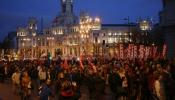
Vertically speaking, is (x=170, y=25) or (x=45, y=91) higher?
(x=170, y=25)

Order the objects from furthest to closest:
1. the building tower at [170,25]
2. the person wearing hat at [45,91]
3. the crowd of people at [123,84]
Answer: the building tower at [170,25] < the person wearing hat at [45,91] < the crowd of people at [123,84]

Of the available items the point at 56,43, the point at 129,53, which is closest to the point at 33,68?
the point at 129,53

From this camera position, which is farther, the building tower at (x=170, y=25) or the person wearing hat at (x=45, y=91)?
the building tower at (x=170, y=25)

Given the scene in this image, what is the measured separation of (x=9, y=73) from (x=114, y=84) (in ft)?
82.6

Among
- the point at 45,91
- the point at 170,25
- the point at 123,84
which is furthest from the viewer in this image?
the point at 170,25

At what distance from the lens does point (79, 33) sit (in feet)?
612

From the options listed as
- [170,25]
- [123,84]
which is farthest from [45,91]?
[170,25]

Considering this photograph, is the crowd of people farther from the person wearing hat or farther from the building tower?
the building tower

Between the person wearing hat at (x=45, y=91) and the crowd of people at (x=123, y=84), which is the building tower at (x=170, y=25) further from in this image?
the person wearing hat at (x=45, y=91)

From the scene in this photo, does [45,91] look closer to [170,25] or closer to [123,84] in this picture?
[123,84]

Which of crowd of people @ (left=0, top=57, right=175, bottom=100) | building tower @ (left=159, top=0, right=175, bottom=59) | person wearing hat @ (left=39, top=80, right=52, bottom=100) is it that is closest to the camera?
crowd of people @ (left=0, top=57, right=175, bottom=100)

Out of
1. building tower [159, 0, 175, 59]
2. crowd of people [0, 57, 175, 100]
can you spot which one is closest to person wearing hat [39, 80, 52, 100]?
crowd of people [0, 57, 175, 100]

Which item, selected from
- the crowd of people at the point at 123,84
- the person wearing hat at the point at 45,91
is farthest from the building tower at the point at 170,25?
the person wearing hat at the point at 45,91

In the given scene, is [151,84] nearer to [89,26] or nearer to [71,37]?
[89,26]
